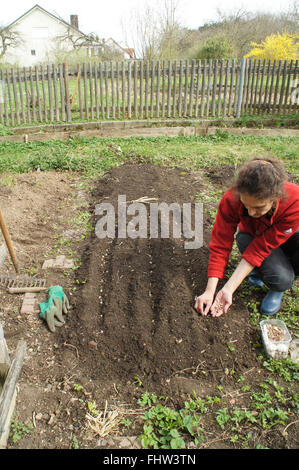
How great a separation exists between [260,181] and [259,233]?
0.63 metres

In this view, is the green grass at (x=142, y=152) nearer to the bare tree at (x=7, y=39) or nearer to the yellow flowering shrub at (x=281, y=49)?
the yellow flowering shrub at (x=281, y=49)

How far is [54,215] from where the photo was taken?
15.7 ft

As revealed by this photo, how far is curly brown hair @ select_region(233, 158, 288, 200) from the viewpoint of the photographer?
2.23 m

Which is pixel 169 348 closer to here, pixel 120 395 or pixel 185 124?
pixel 120 395

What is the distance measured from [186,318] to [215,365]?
43 cm

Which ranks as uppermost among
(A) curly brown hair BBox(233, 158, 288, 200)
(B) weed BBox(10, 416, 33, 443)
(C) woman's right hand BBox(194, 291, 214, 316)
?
(A) curly brown hair BBox(233, 158, 288, 200)

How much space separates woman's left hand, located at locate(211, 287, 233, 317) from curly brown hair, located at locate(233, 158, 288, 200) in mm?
776

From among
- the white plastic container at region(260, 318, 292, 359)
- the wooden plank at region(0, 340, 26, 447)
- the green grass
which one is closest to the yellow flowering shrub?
the green grass

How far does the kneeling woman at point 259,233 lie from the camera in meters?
2.29

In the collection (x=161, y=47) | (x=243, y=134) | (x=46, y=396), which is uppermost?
(x=161, y=47)

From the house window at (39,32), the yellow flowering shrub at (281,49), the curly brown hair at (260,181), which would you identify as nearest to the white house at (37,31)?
the house window at (39,32)

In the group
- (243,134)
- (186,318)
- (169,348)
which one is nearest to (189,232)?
(186,318)

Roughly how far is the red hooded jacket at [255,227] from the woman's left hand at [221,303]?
0.42 ft

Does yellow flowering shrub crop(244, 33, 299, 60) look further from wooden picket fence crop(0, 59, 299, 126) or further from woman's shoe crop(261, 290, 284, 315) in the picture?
woman's shoe crop(261, 290, 284, 315)
